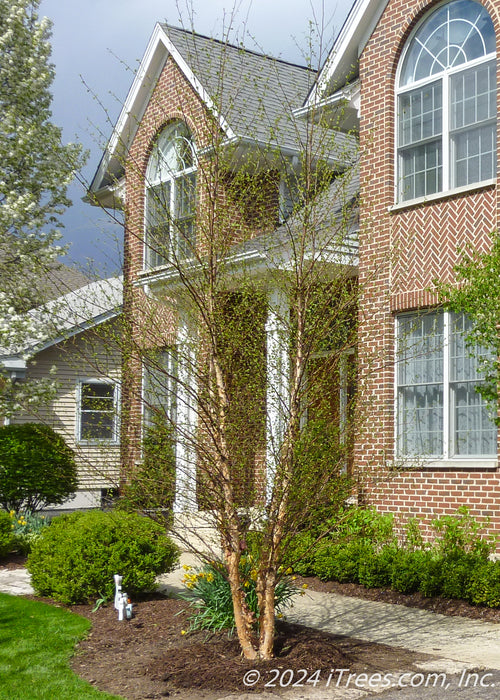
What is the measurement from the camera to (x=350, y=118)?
13.6 meters

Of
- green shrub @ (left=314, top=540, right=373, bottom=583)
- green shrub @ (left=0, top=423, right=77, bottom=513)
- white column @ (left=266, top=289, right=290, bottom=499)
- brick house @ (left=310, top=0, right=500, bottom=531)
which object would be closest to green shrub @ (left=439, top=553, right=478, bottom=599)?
brick house @ (left=310, top=0, right=500, bottom=531)

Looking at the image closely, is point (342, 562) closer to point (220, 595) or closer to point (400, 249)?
point (220, 595)

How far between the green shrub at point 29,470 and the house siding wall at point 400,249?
618 cm

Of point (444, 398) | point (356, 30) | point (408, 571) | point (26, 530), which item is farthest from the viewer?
→ point (26, 530)

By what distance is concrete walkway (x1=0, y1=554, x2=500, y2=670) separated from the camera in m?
6.95

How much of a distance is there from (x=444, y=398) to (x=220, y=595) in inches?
179

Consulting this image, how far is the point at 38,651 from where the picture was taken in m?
7.10

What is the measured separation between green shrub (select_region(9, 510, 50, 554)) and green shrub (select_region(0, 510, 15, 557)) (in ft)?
0.82

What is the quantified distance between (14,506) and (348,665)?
33.1 feet

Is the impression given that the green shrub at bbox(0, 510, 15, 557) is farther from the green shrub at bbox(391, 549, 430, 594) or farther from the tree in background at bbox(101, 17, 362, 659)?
the tree in background at bbox(101, 17, 362, 659)

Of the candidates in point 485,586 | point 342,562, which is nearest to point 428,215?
point 342,562

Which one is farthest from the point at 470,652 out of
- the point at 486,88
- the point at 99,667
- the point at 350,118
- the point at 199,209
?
the point at 350,118

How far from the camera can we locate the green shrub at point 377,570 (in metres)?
9.67

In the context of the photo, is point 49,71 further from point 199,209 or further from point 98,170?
point 199,209
